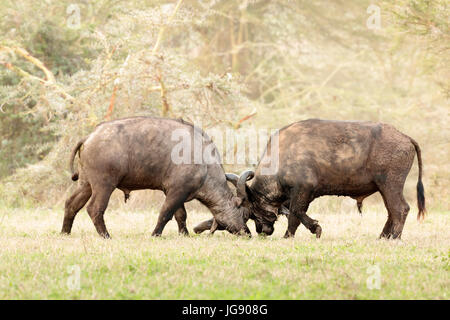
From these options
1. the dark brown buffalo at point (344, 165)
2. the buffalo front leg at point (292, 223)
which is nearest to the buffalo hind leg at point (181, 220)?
the dark brown buffalo at point (344, 165)

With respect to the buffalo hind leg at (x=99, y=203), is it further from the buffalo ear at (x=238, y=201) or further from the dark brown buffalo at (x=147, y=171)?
the buffalo ear at (x=238, y=201)

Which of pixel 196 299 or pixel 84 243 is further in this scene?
pixel 84 243

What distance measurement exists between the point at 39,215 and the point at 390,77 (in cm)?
2076

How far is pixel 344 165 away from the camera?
10.3m

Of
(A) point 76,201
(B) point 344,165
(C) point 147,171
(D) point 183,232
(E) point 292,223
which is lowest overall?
(D) point 183,232

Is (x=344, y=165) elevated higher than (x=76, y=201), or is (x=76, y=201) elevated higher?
(x=344, y=165)

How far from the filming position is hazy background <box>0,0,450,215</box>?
52.9 feet

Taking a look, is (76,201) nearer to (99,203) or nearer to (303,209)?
(99,203)

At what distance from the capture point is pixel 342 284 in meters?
6.68

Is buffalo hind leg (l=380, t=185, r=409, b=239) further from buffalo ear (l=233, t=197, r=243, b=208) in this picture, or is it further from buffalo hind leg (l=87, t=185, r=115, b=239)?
buffalo hind leg (l=87, t=185, r=115, b=239)

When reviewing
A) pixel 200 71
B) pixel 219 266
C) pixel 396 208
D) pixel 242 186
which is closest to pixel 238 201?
pixel 242 186

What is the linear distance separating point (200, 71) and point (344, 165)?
13.8 m

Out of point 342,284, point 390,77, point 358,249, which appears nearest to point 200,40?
point 390,77
